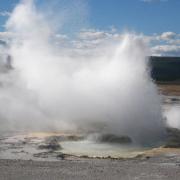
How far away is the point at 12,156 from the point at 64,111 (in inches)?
428

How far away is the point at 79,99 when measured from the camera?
28078 millimetres

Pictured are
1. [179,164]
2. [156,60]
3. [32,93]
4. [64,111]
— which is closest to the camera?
[179,164]

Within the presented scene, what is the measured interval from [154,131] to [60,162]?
8.98 m

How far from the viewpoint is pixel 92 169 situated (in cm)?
1459

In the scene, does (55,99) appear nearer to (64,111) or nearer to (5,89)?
(64,111)

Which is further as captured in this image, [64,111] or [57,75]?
[57,75]

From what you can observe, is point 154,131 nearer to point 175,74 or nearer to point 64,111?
point 64,111

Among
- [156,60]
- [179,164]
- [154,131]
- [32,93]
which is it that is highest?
[156,60]

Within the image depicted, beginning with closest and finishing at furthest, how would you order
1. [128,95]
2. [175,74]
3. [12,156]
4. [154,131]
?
[12,156], [154,131], [128,95], [175,74]

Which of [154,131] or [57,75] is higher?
[57,75]

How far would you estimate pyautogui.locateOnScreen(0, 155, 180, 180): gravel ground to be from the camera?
533 inches

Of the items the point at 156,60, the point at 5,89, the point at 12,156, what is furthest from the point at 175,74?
the point at 12,156

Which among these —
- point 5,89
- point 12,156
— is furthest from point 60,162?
point 5,89

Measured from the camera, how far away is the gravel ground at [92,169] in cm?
1353
